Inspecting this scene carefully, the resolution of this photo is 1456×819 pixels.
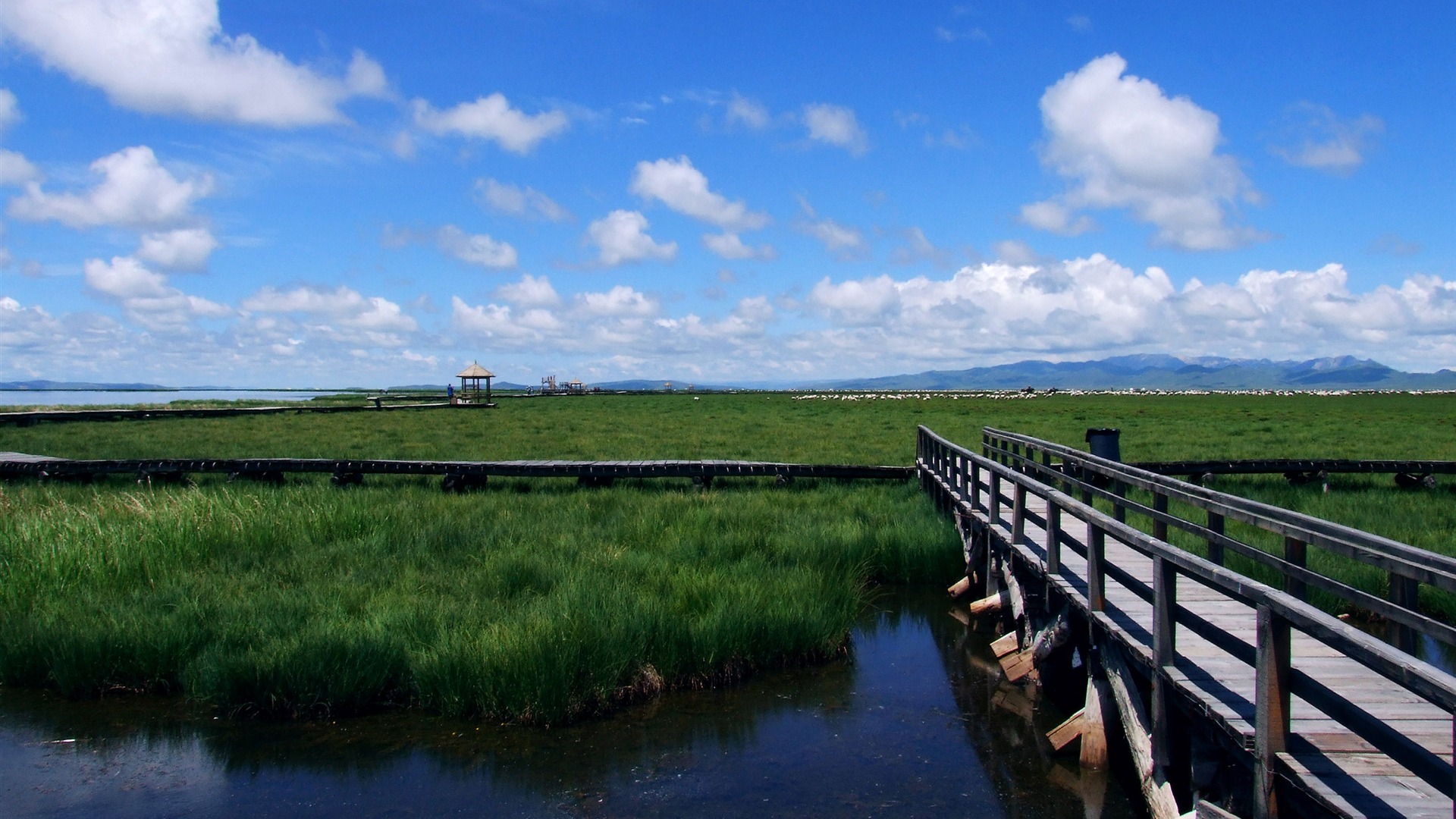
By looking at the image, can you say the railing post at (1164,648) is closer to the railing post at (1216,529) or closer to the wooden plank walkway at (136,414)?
the railing post at (1216,529)

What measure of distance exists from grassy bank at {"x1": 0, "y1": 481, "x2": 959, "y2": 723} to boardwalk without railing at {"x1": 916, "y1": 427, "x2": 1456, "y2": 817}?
317 cm

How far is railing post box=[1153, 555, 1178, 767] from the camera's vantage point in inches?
199

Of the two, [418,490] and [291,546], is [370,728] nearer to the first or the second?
[291,546]

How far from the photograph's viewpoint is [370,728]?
6934mm

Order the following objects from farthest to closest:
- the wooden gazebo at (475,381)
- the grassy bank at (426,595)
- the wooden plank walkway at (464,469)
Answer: the wooden gazebo at (475,381)
the wooden plank walkway at (464,469)
the grassy bank at (426,595)

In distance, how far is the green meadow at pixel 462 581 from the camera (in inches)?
285

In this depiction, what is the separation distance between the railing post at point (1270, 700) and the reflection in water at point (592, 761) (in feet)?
5.96

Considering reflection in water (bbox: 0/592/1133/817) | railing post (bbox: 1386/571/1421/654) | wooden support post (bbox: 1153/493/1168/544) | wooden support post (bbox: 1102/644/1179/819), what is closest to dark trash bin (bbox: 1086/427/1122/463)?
wooden support post (bbox: 1153/493/1168/544)

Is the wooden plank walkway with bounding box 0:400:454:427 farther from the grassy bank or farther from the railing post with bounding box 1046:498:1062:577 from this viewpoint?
the railing post with bounding box 1046:498:1062:577

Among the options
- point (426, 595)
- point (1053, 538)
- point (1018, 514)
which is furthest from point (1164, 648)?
point (426, 595)

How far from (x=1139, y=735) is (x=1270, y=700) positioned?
174 cm

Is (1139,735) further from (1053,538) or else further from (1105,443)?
(1105,443)

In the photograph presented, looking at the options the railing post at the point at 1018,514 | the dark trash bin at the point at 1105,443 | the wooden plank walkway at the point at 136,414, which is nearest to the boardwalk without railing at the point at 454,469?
the dark trash bin at the point at 1105,443

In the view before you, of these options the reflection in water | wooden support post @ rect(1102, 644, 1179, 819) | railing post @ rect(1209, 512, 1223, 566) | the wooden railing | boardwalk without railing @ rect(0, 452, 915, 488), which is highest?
the wooden railing
